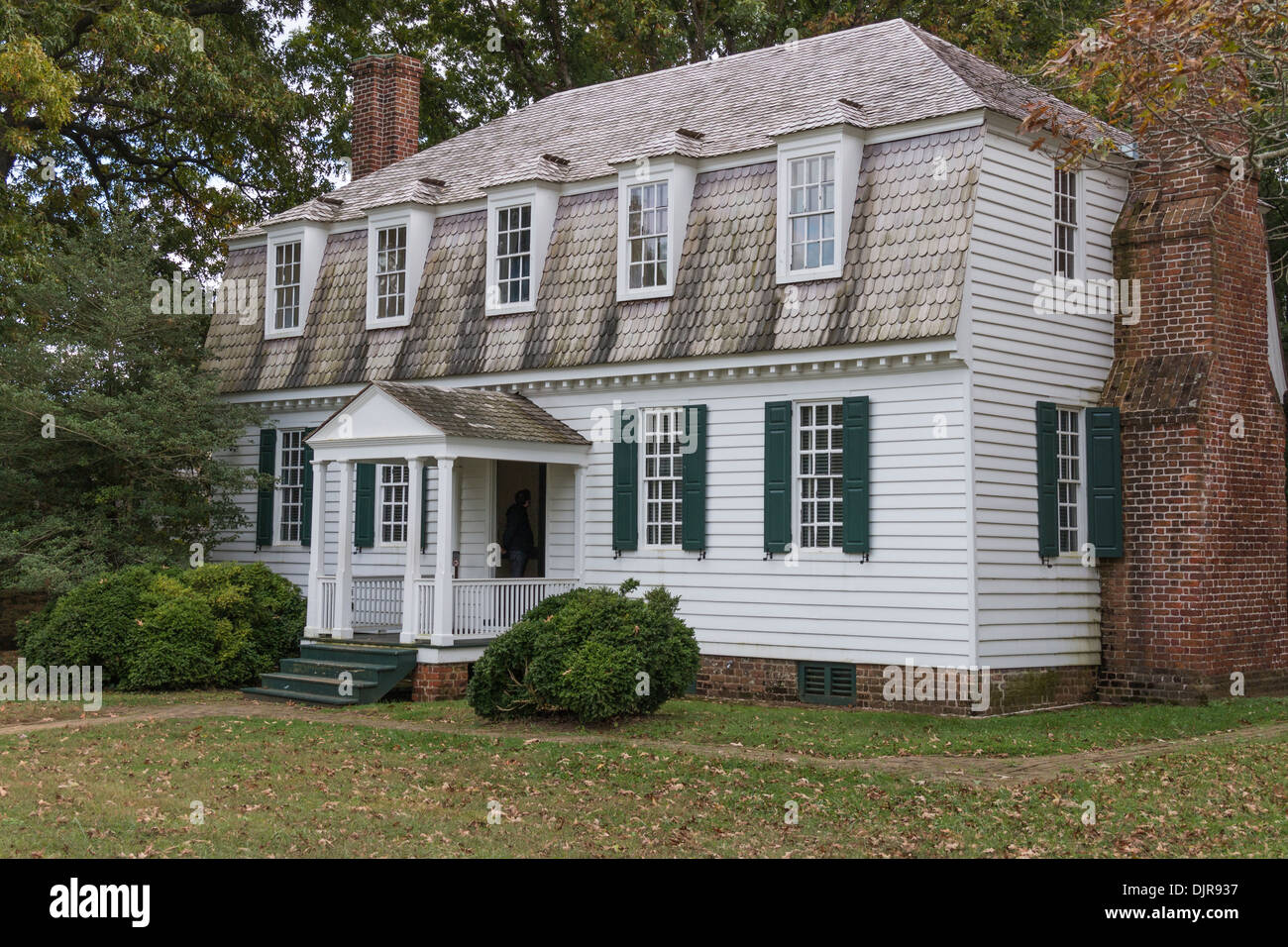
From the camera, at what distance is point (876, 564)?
16547 mm

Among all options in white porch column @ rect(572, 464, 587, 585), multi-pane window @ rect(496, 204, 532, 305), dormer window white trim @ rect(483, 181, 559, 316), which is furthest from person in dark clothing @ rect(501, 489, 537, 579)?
multi-pane window @ rect(496, 204, 532, 305)

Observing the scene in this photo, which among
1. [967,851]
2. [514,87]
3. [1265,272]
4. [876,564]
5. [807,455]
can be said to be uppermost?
[514,87]

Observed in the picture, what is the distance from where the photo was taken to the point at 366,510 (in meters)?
21.9

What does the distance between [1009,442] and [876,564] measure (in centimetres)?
209

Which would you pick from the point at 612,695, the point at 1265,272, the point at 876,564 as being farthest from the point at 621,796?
the point at 1265,272

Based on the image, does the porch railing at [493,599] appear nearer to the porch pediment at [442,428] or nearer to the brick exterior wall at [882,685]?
the porch pediment at [442,428]

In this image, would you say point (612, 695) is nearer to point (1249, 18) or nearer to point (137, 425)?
point (1249, 18)

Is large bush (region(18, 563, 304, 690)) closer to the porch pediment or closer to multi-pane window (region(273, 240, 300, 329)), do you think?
the porch pediment

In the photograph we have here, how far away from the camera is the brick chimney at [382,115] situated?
25.5 m

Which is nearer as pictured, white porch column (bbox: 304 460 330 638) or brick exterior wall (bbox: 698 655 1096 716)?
brick exterior wall (bbox: 698 655 1096 716)

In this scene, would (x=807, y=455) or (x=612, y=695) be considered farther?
(x=807, y=455)

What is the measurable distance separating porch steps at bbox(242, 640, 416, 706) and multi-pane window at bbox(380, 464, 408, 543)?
308 cm

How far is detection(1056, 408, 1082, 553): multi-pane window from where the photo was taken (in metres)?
17.6

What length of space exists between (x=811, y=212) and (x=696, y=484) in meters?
3.68
